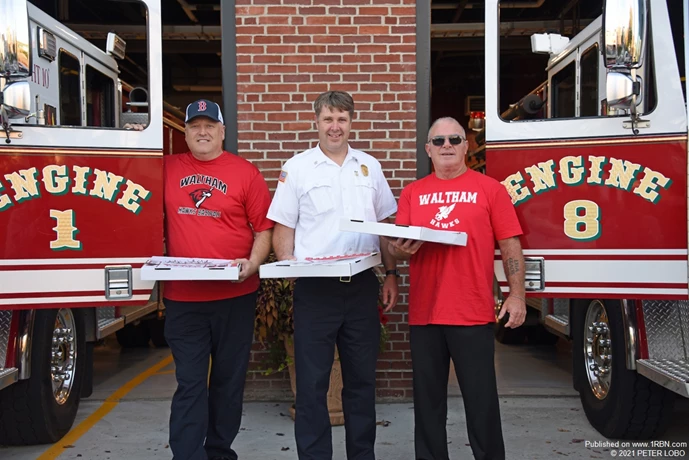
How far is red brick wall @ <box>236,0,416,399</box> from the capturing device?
18.3 feet

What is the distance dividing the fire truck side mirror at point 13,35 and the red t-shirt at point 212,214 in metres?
0.94

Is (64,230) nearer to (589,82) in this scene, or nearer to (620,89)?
(620,89)

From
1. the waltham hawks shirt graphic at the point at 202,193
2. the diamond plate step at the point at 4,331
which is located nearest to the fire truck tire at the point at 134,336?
the diamond plate step at the point at 4,331

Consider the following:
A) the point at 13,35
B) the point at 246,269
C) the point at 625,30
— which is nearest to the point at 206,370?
the point at 246,269

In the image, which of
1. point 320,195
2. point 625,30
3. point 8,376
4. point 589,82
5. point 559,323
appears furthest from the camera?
point 559,323

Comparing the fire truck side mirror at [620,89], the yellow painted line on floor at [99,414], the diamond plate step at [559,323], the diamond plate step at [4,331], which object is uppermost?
the fire truck side mirror at [620,89]

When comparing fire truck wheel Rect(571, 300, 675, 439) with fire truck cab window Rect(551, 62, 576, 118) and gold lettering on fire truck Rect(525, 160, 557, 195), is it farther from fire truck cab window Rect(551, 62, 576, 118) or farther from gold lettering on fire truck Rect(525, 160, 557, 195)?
fire truck cab window Rect(551, 62, 576, 118)

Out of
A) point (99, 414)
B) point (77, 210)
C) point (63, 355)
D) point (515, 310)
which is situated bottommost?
point (99, 414)

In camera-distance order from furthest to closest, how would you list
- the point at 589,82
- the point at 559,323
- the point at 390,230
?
the point at 559,323 → the point at 589,82 → the point at 390,230

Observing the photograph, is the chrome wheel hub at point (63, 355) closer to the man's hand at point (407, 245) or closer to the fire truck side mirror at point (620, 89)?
the man's hand at point (407, 245)

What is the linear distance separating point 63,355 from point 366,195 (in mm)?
2761

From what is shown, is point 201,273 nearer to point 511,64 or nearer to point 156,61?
point 156,61

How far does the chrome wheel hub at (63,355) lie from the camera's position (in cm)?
513

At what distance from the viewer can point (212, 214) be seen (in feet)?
12.9
